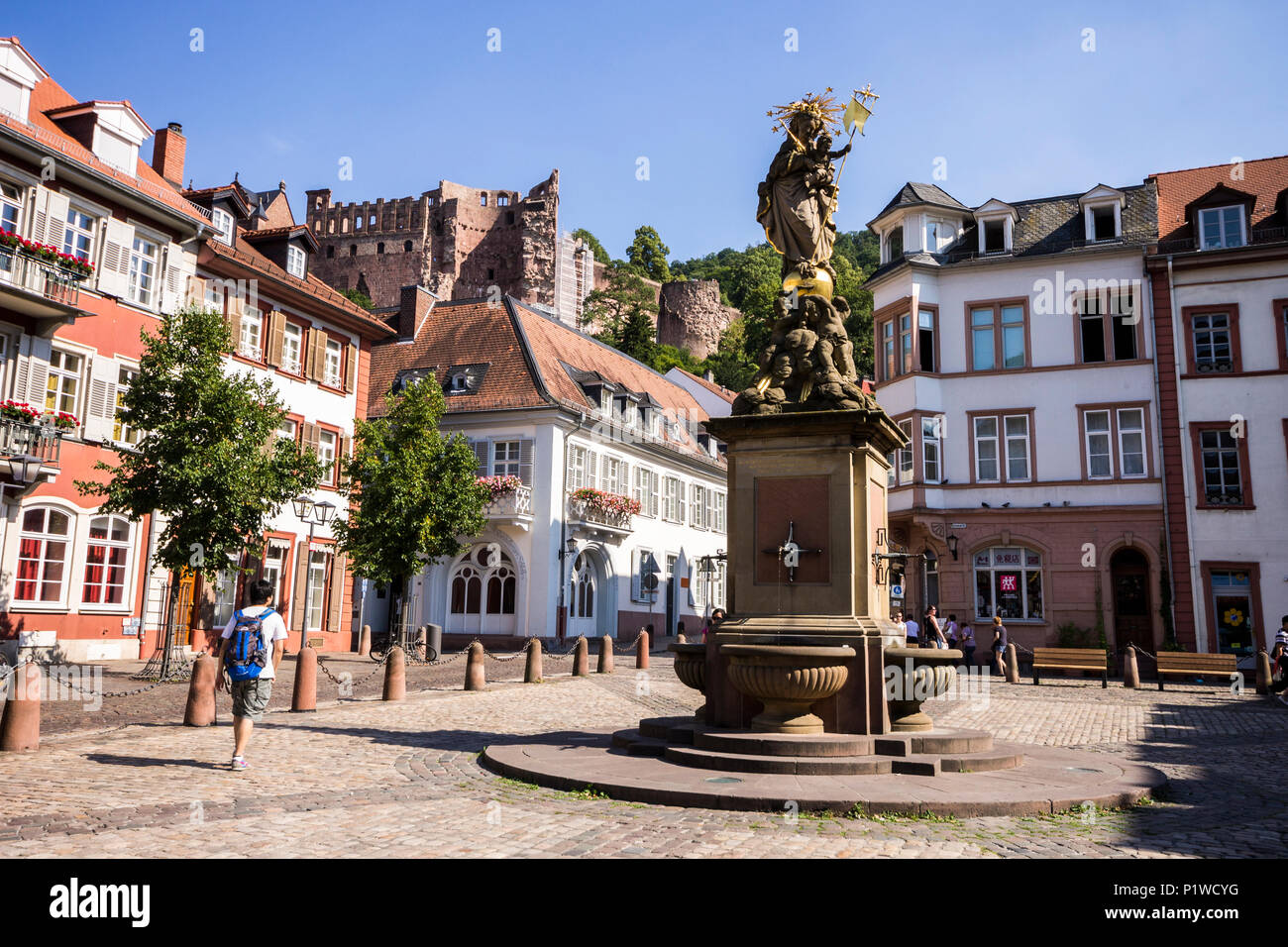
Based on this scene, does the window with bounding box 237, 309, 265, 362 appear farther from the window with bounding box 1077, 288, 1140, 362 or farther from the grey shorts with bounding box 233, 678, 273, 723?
the window with bounding box 1077, 288, 1140, 362

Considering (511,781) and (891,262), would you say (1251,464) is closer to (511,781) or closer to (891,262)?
(891,262)

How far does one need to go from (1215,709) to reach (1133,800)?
11747 millimetres

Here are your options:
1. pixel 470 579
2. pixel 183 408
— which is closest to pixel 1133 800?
pixel 183 408

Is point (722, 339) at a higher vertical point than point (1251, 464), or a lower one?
higher

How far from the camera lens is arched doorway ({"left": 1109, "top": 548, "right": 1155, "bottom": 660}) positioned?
90.7 feet

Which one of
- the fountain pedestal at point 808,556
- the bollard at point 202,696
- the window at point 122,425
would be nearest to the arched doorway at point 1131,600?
the fountain pedestal at point 808,556

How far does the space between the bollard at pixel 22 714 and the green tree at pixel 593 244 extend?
98.3 m

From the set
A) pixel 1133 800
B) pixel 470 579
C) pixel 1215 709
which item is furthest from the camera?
pixel 470 579

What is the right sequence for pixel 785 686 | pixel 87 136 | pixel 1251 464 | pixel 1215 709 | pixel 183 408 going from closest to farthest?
pixel 785 686
pixel 1215 709
pixel 183 408
pixel 87 136
pixel 1251 464

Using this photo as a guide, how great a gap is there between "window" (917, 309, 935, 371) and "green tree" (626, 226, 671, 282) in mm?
76149

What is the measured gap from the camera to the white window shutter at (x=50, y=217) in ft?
71.2

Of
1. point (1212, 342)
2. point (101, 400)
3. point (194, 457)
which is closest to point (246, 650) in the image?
point (194, 457)

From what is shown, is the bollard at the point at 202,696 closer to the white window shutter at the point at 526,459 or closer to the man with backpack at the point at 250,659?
the man with backpack at the point at 250,659
